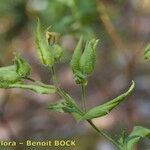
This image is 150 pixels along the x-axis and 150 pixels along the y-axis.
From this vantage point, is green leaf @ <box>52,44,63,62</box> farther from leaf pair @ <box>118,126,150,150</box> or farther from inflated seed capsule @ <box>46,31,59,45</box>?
leaf pair @ <box>118,126,150,150</box>

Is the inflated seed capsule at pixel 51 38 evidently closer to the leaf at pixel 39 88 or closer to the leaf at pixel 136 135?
the leaf at pixel 39 88

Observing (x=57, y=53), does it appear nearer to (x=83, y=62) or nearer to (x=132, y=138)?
(x=83, y=62)

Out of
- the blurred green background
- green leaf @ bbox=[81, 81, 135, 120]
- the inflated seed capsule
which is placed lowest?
green leaf @ bbox=[81, 81, 135, 120]

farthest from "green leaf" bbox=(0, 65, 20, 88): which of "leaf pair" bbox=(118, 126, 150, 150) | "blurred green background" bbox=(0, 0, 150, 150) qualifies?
"blurred green background" bbox=(0, 0, 150, 150)

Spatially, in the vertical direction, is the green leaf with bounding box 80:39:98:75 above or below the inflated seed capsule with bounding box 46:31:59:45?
below

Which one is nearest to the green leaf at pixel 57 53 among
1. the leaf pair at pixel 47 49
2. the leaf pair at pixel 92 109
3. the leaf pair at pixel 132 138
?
the leaf pair at pixel 47 49

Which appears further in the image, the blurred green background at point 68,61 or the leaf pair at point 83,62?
the blurred green background at point 68,61
